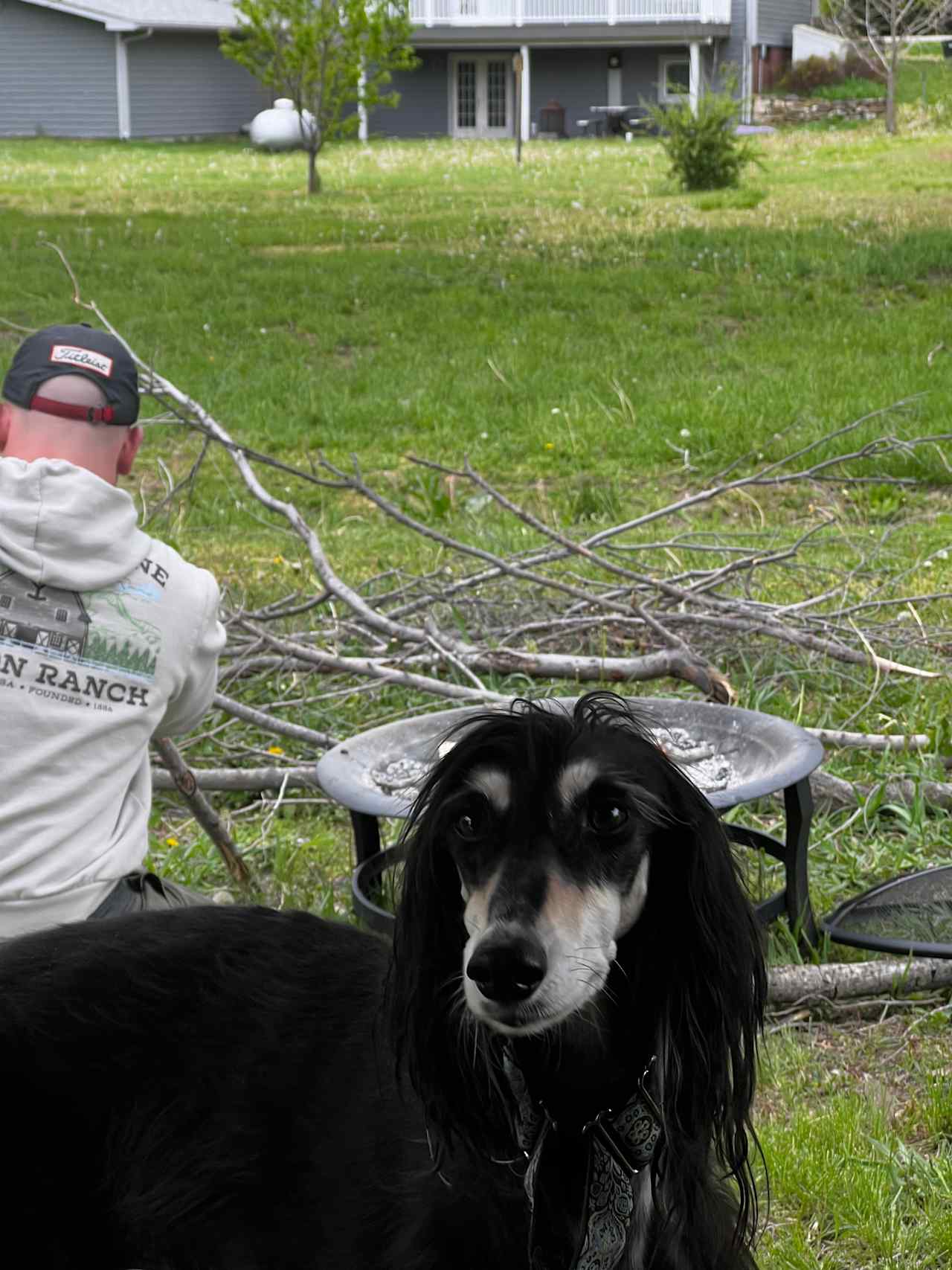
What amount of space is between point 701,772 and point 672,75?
137ft

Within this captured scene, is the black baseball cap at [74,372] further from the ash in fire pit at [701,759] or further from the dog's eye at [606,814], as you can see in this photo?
the dog's eye at [606,814]

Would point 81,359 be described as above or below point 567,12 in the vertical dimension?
below

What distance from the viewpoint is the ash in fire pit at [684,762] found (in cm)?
436

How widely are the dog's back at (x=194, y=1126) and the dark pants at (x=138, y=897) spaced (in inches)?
27.1

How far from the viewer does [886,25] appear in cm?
3875

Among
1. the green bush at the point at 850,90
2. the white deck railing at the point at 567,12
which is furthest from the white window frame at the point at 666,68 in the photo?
the green bush at the point at 850,90

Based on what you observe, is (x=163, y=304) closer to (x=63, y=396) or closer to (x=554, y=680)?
(x=554, y=680)

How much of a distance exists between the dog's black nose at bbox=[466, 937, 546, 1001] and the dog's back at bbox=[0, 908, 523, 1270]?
61 centimetres

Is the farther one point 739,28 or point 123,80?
point 739,28

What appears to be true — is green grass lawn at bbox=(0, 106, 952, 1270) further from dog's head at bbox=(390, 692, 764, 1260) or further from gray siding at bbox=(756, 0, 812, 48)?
gray siding at bbox=(756, 0, 812, 48)

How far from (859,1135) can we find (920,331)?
376 inches

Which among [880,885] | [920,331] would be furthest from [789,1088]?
[920,331]

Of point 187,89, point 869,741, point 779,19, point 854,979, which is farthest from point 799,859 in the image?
point 779,19

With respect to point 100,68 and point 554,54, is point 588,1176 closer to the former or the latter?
point 100,68
